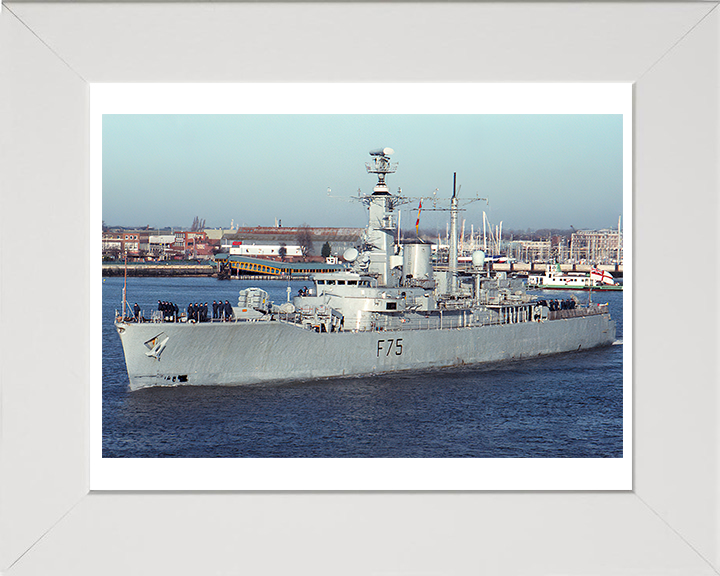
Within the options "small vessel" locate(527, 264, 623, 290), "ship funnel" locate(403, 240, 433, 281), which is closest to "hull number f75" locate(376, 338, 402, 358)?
"ship funnel" locate(403, 240, 433, 281)

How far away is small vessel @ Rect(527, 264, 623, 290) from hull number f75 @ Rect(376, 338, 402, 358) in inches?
902

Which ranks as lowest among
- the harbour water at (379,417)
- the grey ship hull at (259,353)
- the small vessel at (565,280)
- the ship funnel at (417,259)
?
the harbour water at (379,417)

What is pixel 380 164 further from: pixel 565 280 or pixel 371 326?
pixel 565 280

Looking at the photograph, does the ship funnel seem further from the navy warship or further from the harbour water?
the harbour water

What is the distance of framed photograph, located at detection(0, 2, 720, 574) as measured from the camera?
4.64 meters

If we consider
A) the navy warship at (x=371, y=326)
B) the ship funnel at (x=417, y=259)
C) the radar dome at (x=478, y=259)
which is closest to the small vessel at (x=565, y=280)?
the navy warship at (x=371, y=326)

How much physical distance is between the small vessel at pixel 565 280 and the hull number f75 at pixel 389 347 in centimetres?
2290

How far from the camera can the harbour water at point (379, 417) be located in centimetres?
1091
